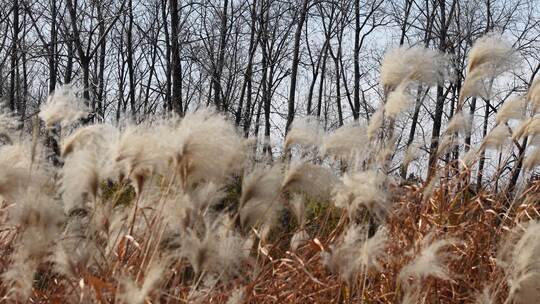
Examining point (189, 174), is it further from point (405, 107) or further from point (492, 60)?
point (492, 60)

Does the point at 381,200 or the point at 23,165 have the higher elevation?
the point at 23,165

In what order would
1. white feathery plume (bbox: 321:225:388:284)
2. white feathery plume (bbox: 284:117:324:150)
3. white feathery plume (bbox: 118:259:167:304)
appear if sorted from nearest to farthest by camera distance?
1. white feathery plume (bbox: 118:259:167:304)
2. white feathery plume (bbox: 321:225:388:284)
3. white feathery plume (bbox: 284:117:324:150)

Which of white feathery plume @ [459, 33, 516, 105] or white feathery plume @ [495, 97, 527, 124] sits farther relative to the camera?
white feathery plume @ [495, 97, 527, 124]

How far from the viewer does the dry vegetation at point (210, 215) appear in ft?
5.40

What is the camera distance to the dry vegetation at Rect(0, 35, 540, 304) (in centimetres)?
164

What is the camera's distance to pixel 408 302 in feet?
5.76

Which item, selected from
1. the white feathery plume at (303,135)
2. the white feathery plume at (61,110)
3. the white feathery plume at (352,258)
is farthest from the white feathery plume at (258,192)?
the white feathery plume at (61,110)

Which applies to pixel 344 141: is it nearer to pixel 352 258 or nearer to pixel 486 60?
pixel 352 258

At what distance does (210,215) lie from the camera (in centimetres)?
→ 215

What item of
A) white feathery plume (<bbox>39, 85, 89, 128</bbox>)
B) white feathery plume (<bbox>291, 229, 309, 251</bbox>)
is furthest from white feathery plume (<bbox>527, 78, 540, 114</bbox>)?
white feathery plume (<bbox>39, 85, 89, 128</bbox>)

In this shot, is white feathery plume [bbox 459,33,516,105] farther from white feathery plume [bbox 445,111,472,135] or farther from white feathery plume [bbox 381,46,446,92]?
white feathery plume [bbox 445,111,472,135]

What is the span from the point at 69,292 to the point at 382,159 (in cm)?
169

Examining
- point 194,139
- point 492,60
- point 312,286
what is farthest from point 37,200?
point 492,60

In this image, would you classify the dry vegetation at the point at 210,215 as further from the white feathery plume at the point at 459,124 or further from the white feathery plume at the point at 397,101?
the white feathery plume at the point at 459,124
